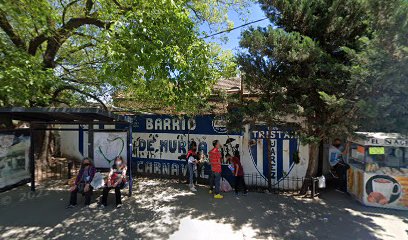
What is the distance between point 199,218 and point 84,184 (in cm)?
334

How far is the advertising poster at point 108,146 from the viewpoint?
8902 mm

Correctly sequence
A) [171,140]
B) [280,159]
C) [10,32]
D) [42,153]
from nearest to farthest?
1. [10,32]
2. [280,159]
3. [171,140]
4. [42,153]

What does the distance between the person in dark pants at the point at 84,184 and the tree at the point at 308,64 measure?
4.65 metres

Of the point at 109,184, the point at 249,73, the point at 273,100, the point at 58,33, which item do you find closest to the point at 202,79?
the point at 249,73

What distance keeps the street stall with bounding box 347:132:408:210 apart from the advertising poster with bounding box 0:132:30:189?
10156mm

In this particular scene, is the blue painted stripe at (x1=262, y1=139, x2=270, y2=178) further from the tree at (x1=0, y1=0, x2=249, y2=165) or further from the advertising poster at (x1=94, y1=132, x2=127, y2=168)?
the advertising poster at (x1=94, y1=132, x2=127, y2=168)

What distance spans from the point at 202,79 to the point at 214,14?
17.9 feet

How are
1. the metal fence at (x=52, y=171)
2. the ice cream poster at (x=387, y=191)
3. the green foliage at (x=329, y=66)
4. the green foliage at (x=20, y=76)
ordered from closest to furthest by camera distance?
the green foliage at (x=329, y=66) → the green foliage at (x=20, y=76) → the ice cream poster at (x=387, y=191) → the metal fence at (x=52, y=171)

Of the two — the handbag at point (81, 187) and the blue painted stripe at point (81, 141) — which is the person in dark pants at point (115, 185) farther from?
the blue painted stripe at point (81, 141)

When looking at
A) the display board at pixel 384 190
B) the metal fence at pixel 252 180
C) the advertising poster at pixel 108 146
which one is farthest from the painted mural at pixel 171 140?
the display board at pixel 384 190

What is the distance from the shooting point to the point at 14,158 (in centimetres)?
778

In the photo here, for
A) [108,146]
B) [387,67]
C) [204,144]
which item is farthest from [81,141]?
[387,67]

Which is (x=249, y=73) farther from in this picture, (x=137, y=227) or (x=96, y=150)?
(x=96, y=150)

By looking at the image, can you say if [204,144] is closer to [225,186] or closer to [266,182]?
[225,186]
